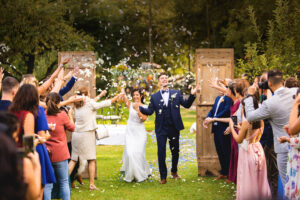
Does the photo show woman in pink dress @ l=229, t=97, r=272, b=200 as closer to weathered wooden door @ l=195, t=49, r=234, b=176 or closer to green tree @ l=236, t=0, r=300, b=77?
green tree @ l=236, t=0, r=300, b=77

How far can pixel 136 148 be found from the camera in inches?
333

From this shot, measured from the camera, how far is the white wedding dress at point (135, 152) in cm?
829

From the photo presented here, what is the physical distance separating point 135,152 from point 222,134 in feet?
5.58

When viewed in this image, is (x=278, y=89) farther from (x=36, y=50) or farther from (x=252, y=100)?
(x=36, y=50)

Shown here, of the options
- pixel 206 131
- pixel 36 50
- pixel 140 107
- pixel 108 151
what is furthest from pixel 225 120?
pixel 36 50

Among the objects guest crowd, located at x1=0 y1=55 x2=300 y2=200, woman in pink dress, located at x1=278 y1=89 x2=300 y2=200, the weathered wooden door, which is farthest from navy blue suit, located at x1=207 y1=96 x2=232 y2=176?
woman in pink dress, located at x1=278 y1=89 x2=300 y2=200

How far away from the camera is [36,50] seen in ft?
50.8

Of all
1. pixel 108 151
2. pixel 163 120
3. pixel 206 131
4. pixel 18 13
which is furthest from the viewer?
pixel 18 13

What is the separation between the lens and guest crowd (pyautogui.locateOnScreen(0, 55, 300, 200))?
9.38 ft

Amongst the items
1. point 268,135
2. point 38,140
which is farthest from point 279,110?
point 38,140

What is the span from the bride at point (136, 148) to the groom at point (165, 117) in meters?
0.27

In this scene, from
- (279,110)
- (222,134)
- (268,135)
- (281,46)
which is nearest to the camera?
(279,110)

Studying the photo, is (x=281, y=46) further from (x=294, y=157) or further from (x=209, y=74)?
(x=294, y=157)

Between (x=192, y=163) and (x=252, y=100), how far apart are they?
5.02 meters
